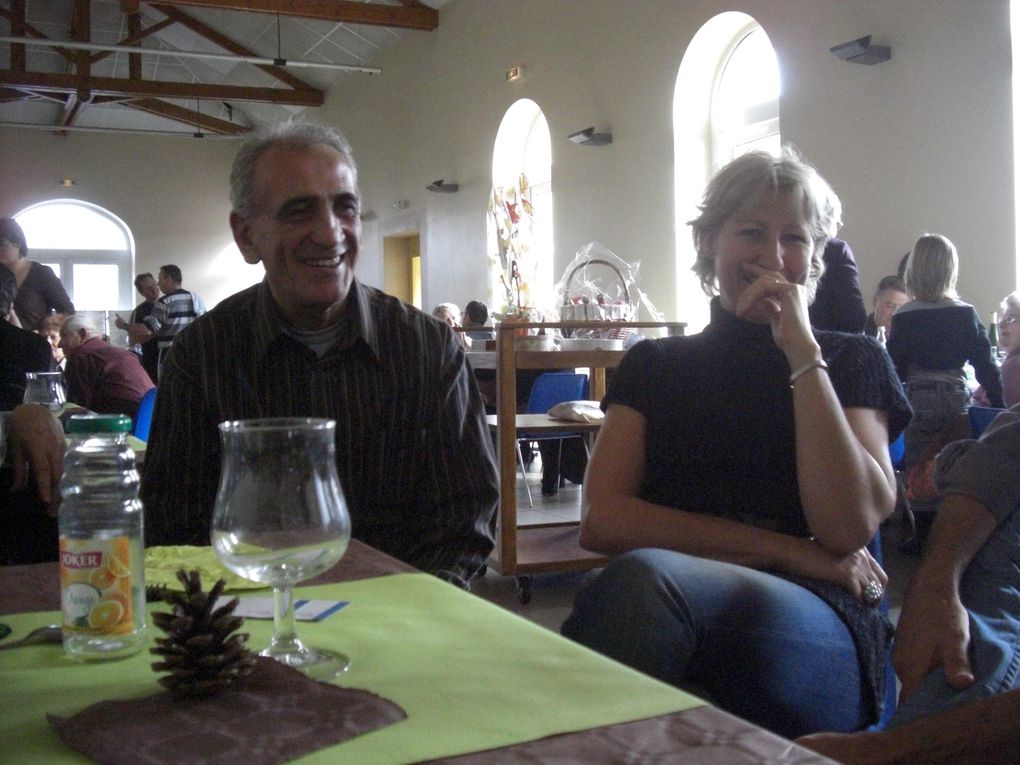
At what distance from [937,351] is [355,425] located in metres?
3.33

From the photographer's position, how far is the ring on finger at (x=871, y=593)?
1.42m

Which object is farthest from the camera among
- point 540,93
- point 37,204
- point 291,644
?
point 37,204

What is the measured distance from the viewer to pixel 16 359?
8.96 ft

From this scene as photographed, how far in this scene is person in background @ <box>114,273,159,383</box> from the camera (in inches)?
326

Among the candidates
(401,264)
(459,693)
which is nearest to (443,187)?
(401,264)

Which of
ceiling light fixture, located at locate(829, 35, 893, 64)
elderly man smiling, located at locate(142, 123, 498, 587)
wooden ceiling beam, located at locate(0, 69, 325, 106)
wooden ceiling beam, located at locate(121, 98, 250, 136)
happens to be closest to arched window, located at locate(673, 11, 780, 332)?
ceiling light fixture, located at locate(829, 35, 893, 64)

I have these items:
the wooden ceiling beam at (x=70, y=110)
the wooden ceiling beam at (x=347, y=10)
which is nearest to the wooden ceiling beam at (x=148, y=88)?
the wooden ceiling beam at (x=70, y=110)

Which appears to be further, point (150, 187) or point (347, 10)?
point (150, 187)

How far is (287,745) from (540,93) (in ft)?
29.2

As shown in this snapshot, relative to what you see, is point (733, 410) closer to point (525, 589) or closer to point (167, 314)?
point (525, 589)

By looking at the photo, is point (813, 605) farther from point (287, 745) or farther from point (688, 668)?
point (287, 745)

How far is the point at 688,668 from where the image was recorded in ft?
4.15

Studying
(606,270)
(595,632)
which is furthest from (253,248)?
(606,270)

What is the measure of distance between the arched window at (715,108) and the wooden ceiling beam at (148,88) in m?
7.78
